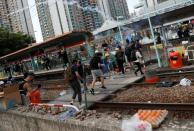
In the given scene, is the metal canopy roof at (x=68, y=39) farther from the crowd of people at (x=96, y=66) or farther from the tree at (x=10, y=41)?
the tree at (x=10, y=41)

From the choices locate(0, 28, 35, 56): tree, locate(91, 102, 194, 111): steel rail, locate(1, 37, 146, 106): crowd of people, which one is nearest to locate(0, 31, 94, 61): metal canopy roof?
locate(1, 37, 146, 106): crowd of people

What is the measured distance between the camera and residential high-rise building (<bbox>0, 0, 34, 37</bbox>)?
41344mm

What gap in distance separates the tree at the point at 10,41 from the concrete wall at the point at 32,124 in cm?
3750

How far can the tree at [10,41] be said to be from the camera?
169 ft

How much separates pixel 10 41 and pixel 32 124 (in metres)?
43.1

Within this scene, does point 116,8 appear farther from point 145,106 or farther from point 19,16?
point 145,106

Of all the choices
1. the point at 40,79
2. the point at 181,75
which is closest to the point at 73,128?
the point at 181,75

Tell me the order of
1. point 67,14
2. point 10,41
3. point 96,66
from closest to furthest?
point 96,66
point 67,14
point 10,41

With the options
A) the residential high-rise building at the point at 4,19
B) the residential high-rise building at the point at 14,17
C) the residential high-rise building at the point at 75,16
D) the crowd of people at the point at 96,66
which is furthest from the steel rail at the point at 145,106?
the residential high-rise building at the point at 4,19

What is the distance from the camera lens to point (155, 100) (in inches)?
464

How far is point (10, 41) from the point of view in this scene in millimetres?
53156

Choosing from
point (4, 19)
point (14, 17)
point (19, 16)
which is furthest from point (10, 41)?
point (4, 19)

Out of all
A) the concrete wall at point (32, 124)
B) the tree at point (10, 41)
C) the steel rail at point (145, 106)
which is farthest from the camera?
the tree at point (10, 41)

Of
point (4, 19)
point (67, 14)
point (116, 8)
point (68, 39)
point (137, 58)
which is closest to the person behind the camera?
point (137, 58)
